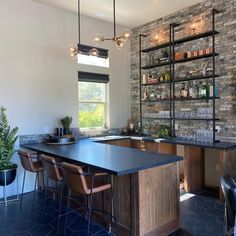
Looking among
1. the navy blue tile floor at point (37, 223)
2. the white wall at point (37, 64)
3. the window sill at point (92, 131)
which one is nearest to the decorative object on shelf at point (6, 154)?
the white wall at point (37, 64)

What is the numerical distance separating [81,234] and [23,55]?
3138 mm

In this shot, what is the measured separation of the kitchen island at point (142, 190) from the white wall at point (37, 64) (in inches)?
68.5

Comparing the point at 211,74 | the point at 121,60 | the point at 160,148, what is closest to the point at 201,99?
the point at 211,74

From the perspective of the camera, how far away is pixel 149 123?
563cm

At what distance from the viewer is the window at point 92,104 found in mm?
5184

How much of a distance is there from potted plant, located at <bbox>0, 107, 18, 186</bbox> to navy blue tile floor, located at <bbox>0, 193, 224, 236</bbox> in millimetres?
467

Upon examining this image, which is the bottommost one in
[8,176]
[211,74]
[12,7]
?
[8,176]

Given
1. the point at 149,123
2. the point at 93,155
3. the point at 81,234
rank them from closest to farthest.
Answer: the point at 81,234, the point at 93,155, the point at 149,123

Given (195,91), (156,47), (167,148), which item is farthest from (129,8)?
(167,148)

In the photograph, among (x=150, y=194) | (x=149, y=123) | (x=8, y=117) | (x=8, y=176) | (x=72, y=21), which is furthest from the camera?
(x=149, y=123)

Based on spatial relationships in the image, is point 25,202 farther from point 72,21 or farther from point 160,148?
point 72,21

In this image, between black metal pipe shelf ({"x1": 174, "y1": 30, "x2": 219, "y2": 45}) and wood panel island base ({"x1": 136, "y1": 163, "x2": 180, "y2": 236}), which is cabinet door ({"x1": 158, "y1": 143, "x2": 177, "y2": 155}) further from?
black metal pipe shelf ({"x1": 174, "y1": 30, "x2": 219, "y2": 45})

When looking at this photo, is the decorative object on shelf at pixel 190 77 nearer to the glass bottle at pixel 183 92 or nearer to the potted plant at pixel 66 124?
the glass bottle at pixel 183 92

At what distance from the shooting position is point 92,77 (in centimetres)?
524
